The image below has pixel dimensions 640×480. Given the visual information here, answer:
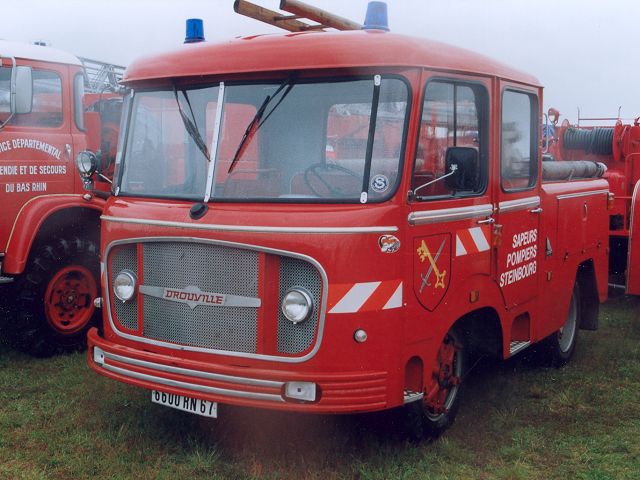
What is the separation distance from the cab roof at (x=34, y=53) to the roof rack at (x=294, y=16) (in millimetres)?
2534

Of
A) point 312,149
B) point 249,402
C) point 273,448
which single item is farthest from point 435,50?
point 273,448

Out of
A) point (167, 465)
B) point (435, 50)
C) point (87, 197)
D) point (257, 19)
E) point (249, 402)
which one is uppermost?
point (257, 19)

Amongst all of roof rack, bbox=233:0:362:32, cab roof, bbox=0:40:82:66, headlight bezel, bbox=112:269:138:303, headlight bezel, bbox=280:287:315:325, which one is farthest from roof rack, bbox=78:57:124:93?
headlight bezel, bbox=280:287:315:325

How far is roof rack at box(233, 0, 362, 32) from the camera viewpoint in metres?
4.89

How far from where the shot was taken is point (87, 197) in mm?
6492

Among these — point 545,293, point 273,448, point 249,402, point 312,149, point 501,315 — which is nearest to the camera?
point 249,402

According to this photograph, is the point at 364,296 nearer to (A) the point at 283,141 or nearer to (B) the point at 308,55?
(A) the point at 283,141

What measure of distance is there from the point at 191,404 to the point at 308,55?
199cm

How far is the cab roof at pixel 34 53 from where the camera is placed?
22.4ft

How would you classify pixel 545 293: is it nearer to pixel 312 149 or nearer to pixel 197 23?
pixel 312 149

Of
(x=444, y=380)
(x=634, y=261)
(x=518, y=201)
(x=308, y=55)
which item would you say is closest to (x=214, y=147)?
(x=308, y=55)

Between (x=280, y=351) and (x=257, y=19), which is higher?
(x=257, y=19)

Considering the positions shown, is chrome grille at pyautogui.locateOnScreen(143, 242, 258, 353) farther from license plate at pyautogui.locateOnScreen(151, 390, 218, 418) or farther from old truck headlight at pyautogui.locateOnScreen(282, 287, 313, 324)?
license plate at pyautogui.locateOnScreen(151, 390, 218, 418)

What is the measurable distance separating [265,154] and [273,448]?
175 centimetres
